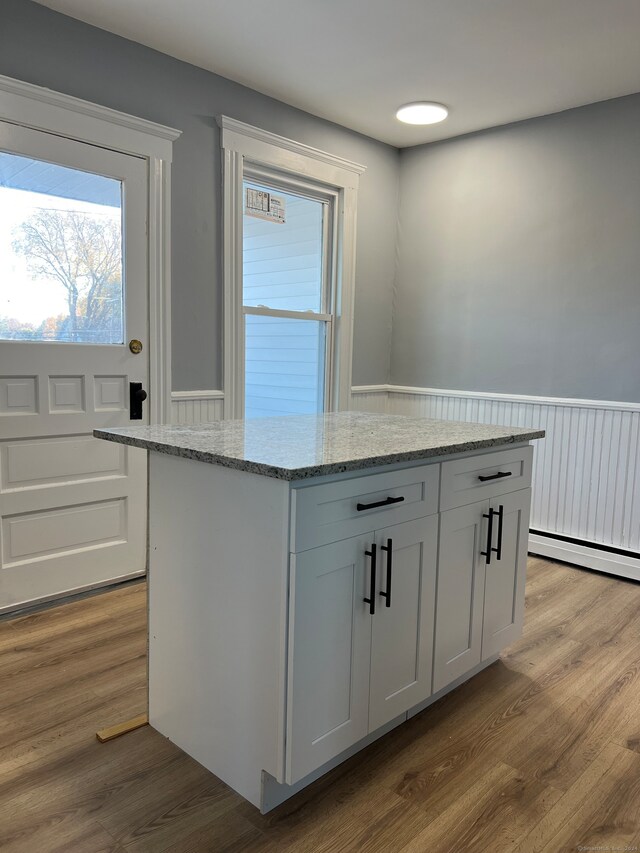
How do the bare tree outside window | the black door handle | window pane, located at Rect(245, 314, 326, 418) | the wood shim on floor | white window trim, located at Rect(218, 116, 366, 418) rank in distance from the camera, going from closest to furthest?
the wood shim on floor → the bare tree outside window → the black door handle → white window trim, located at Rect(218, 116, 366, 418) → window pane, located at Rect(245, 314, 326, 418)

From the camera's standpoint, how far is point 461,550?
1.93 m

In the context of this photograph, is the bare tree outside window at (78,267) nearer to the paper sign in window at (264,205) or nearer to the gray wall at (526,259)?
the paper sign in window at (264,205)

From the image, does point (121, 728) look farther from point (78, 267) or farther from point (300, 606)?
point (78, 267)

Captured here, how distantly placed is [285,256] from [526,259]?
1.44 m

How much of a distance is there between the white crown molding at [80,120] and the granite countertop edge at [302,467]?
157 centimetres

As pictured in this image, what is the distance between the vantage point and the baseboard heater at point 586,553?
3.29 meters

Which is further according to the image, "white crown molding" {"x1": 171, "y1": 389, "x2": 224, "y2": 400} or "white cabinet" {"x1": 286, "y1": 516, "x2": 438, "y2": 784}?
"white crown molding" {"x1": 171, "y1": 389, "x2": 224, "y2": 400}

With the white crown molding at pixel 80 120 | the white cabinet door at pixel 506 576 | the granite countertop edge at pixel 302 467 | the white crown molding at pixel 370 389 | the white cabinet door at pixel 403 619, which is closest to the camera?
the granite countertop edge at pixel 302 467

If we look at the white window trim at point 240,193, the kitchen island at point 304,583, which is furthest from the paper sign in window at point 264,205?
the kitchen island at point 304,583

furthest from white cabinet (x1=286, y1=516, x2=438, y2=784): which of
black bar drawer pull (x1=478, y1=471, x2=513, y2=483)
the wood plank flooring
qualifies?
black bar drawer pull (x1=478, y1=471, x2=513, y2=483)

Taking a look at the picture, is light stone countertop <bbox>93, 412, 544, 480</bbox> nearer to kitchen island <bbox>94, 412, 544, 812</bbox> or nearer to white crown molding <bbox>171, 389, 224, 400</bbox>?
kitchen island <bbox>94, 412, 544, 812</bbox>

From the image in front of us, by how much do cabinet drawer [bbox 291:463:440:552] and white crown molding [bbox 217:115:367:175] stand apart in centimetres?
231

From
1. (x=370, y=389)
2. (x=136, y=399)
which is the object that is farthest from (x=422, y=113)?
(x=136, y=399)

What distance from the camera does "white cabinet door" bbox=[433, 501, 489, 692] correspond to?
1.88 metres
